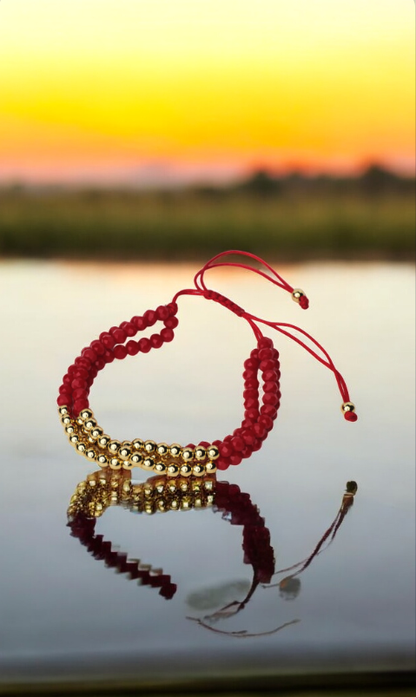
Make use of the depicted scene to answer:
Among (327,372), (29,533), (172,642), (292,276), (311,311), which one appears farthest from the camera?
(292,276)

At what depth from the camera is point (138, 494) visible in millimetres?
611

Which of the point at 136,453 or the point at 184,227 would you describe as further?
the point at 184,227

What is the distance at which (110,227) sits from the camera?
1381 mm

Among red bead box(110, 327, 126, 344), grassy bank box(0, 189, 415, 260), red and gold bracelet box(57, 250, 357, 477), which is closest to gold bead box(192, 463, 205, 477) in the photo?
red and gold bracelet box(57, 250, 357, 477)

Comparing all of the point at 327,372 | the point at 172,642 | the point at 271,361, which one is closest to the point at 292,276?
the point at 327,372

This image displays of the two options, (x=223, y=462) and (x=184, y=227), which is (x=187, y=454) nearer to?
(x=223, y=462)

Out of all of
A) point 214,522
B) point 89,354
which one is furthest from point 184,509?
point 89,354

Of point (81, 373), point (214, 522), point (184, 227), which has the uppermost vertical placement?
point (184, 227)

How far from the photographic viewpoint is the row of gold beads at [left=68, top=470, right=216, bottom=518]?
590mm

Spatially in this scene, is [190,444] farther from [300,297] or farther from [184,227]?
[184,227]

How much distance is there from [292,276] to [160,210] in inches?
9.4

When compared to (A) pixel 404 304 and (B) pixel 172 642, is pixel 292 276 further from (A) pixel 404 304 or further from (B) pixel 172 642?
(B) pixel 172 642

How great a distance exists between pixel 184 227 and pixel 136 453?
31.5 inches

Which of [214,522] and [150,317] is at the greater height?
[150,317]
